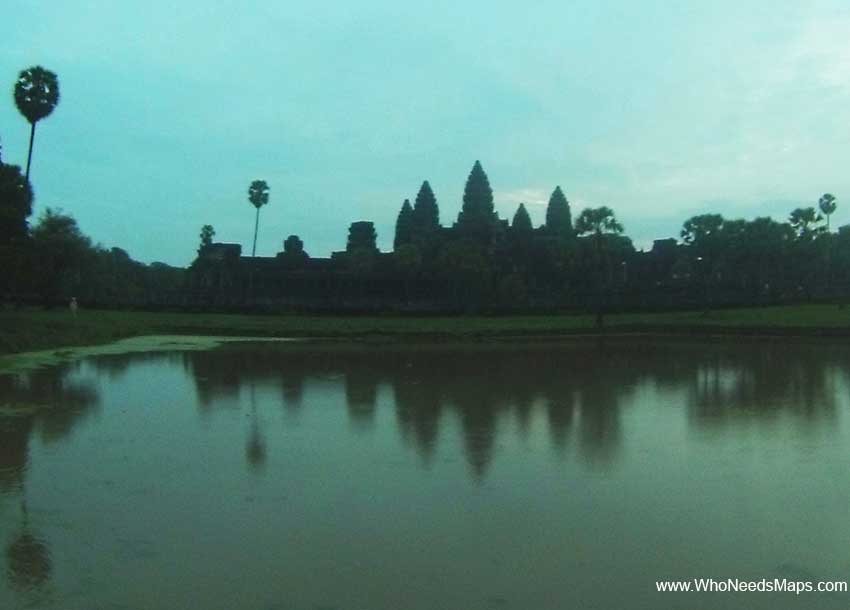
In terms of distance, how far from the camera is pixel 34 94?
1678 inches

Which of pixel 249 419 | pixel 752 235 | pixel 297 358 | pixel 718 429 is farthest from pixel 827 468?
pixel 752 235

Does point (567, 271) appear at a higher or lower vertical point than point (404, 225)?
lower

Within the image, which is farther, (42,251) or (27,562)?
(42,251)

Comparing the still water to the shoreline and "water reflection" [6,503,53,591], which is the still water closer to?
"water reflection" [6,503,53,591]

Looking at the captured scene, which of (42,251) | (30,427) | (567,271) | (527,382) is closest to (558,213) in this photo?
(567,271)

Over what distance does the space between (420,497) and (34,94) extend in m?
40.9

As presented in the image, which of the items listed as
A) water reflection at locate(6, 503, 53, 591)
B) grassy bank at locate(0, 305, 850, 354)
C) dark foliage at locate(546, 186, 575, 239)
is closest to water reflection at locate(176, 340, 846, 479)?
water reflection at locate(6, 503, 53, 591)

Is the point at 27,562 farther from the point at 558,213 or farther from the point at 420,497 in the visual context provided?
the point at 558,213

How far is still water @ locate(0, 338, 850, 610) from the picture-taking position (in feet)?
19.9

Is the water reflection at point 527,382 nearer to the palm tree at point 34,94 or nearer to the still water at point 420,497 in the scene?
the still water at point 420,497

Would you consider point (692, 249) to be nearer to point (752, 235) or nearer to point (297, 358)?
point (752, 235)

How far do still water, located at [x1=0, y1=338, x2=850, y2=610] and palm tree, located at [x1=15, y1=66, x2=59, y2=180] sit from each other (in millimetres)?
28545

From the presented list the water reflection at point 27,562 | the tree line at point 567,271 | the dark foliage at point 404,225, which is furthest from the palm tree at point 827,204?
the water reflection at point 27,562

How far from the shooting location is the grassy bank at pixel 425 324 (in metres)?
39.6
